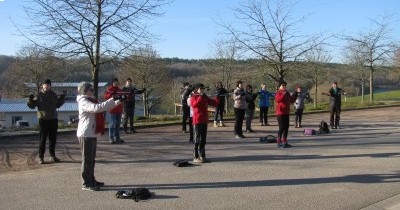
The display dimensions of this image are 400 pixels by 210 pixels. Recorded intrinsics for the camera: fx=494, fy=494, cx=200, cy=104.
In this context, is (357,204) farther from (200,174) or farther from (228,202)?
(200,174)

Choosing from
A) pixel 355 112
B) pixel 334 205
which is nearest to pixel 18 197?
pixel 334 205

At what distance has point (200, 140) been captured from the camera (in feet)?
35.5

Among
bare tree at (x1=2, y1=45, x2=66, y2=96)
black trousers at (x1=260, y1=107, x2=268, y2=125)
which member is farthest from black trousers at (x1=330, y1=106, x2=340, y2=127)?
bare tree at (x1=2, y1=45, x2=66, y2=96)

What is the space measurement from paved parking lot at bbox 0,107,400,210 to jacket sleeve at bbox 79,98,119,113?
1321 millimetres

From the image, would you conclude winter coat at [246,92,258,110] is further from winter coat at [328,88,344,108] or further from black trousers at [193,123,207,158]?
black trousers at [193,123,207,158]

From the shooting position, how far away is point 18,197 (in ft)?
Answer: 24.7

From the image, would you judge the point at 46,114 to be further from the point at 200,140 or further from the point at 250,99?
the point at 250,99

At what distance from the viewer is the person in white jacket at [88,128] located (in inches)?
315

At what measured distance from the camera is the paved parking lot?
287 inches

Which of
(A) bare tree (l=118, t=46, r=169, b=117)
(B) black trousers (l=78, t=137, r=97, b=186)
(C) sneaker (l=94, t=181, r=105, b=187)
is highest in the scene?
(A) bare tree (l=118, t=46, r=169, b=117)

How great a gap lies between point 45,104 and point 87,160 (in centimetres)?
328

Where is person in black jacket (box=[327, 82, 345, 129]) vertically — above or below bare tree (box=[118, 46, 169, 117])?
below

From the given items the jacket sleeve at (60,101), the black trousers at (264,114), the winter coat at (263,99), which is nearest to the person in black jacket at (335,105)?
the winter coat at (263,99)

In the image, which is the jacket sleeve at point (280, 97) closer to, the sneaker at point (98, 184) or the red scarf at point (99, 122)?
the red scarf at point (99, 122)
